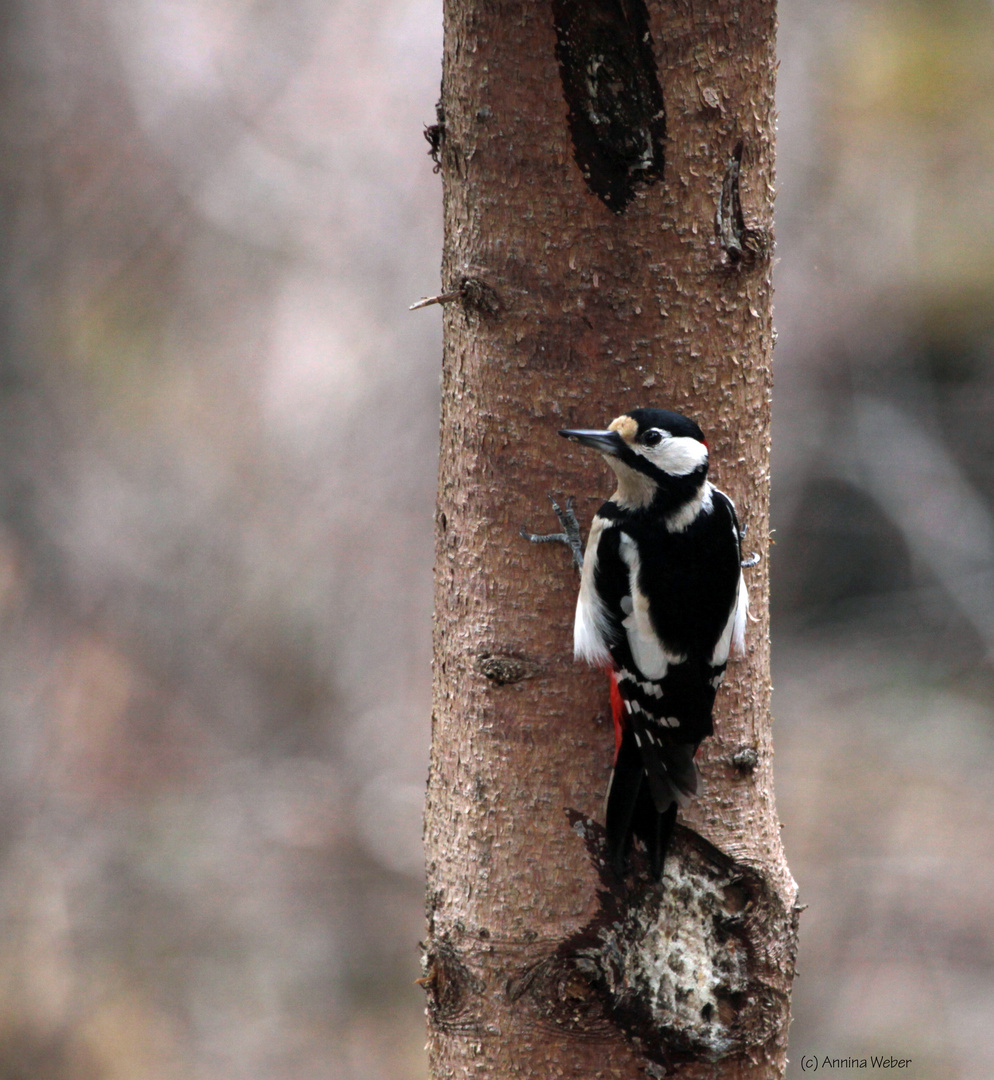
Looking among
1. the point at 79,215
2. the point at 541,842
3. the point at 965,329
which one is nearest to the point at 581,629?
the point at 541,842

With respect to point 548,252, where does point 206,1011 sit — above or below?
below

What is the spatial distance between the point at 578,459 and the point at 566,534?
118mm

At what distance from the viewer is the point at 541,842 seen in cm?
176

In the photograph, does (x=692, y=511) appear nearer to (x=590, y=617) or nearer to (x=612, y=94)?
(x=590, y=617)

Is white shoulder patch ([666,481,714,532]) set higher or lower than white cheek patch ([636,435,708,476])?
higher

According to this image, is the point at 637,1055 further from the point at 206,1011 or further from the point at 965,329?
the point at 965,329

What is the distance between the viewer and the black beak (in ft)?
5.66

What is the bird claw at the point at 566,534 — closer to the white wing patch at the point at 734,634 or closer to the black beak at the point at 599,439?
the black beak at the point at 599,439

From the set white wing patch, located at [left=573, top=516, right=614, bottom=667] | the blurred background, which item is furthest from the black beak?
the blurred background

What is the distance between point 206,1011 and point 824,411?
4785 mm

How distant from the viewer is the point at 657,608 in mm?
2162

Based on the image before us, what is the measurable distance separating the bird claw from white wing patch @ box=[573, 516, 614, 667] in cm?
1

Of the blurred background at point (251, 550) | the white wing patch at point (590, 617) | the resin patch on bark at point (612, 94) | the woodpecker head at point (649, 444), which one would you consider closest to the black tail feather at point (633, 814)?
the white wing patch at point (590, 617)

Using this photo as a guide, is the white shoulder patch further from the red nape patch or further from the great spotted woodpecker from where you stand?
the red nape patch
